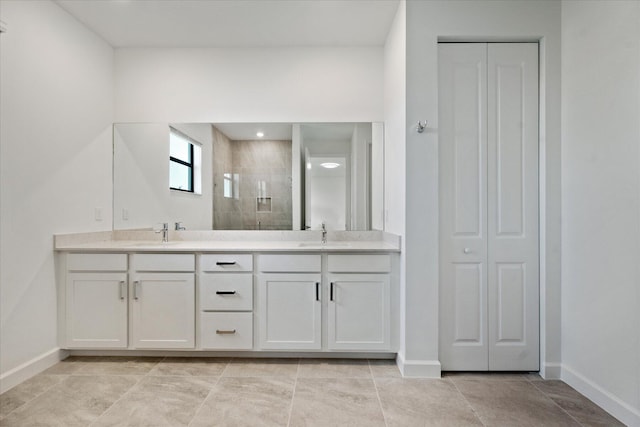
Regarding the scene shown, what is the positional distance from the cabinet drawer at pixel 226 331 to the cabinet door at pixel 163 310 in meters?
0.10

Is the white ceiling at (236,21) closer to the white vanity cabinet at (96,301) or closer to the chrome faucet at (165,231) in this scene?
the chrome faucet at (165,231)

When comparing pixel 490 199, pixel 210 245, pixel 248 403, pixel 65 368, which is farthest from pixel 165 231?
pixel 490 199

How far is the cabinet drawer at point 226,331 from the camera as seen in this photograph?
8.18 feet

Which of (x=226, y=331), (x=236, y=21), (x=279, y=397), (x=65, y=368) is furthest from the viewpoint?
(x=236, y=21)

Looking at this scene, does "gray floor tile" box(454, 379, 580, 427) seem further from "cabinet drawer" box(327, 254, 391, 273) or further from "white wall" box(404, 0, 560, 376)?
"cabinet drawer" box(327, 254, 391, 273)

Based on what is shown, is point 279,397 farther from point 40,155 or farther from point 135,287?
point 40,155

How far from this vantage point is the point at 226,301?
2.51 metres

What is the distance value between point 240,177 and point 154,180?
0.79 m

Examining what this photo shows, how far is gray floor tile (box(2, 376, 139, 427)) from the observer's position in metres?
1.80

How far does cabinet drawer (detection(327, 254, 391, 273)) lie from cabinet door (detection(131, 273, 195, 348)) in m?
1.07

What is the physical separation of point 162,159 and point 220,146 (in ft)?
1.78

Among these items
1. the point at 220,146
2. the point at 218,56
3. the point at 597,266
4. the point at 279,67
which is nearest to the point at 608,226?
the point at 597,266

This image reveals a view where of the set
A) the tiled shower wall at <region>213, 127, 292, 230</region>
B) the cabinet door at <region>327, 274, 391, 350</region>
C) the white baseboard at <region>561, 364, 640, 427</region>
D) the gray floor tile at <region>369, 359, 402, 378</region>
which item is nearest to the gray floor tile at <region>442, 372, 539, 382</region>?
the white baseboard at <region>561, 364, 640, 427</region>

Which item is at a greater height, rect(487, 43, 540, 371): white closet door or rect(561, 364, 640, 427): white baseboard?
rect(487, 43, 540, 371): white closet door
